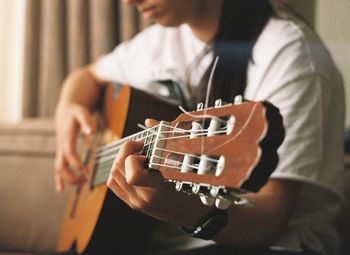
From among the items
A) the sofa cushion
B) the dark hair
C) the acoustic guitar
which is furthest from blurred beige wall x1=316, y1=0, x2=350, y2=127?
the sofa cushion

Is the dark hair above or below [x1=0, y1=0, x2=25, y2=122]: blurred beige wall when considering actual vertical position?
above

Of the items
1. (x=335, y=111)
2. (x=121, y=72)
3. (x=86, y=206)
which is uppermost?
(x=335, y=111)

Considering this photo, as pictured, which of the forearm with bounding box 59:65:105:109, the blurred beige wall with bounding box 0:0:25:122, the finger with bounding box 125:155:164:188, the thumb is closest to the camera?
the finger with bounding box 125:155:164:188

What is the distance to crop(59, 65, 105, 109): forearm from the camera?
1134mm

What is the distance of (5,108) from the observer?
1723mm

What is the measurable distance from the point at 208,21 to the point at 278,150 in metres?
0.28

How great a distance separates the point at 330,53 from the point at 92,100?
1.85 feet

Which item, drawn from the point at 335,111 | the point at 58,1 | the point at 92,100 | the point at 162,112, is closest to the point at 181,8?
the point at 162,112

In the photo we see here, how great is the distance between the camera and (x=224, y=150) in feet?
1.37

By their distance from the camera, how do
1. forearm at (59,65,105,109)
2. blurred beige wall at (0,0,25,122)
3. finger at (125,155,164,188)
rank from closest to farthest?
1. finger at (125,155,164,188)
2. forearm at (59,65,105,109)
3. blurred beige wall at (0,0,25,122)

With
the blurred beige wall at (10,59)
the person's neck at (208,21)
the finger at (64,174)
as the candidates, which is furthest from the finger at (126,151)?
the blurred beige wall at (10,59)

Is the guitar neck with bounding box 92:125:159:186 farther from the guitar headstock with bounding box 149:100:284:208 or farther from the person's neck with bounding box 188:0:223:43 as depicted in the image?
the person's neck with bounding box 188:0:223:43

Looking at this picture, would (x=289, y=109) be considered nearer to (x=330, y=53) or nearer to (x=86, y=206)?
(x=330, y=53)

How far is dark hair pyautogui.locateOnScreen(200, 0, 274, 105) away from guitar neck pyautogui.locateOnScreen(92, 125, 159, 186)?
5.9 inches
